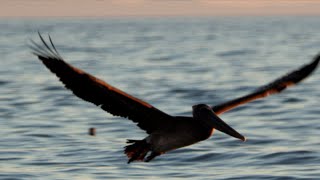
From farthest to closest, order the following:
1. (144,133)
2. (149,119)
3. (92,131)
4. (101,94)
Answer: (144,133) → (92,131) → (149,119) → (101,94)

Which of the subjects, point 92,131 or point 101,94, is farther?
point 92,131

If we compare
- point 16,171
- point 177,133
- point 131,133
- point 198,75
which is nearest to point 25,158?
point 16,171

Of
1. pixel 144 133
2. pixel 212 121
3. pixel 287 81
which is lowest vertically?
pixel 144 133

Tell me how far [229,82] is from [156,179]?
18.8 m

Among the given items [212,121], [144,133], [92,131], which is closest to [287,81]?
[212,121]

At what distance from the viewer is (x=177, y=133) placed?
11.7 metres

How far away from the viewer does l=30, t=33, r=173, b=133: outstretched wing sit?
11062mm

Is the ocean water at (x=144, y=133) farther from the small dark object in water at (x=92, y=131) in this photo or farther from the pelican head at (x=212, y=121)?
the pelican head at (x=212, y=121)

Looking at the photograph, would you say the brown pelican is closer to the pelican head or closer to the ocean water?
the pelican head

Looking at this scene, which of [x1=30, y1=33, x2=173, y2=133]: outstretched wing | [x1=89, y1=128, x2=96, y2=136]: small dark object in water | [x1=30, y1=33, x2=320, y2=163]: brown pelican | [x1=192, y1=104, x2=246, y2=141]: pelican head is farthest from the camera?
[x1=89, y1=128, x2=96, y2=136]: small dark object in water

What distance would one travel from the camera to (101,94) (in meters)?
11.6

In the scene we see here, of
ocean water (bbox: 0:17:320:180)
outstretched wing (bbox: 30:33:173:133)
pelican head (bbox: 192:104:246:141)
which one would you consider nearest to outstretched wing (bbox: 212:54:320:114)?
pelican head (bbox: 192:104:246:141)

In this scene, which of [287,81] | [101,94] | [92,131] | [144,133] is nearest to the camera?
[101,94]

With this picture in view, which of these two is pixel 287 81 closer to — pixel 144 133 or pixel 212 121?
pixel 212 121
